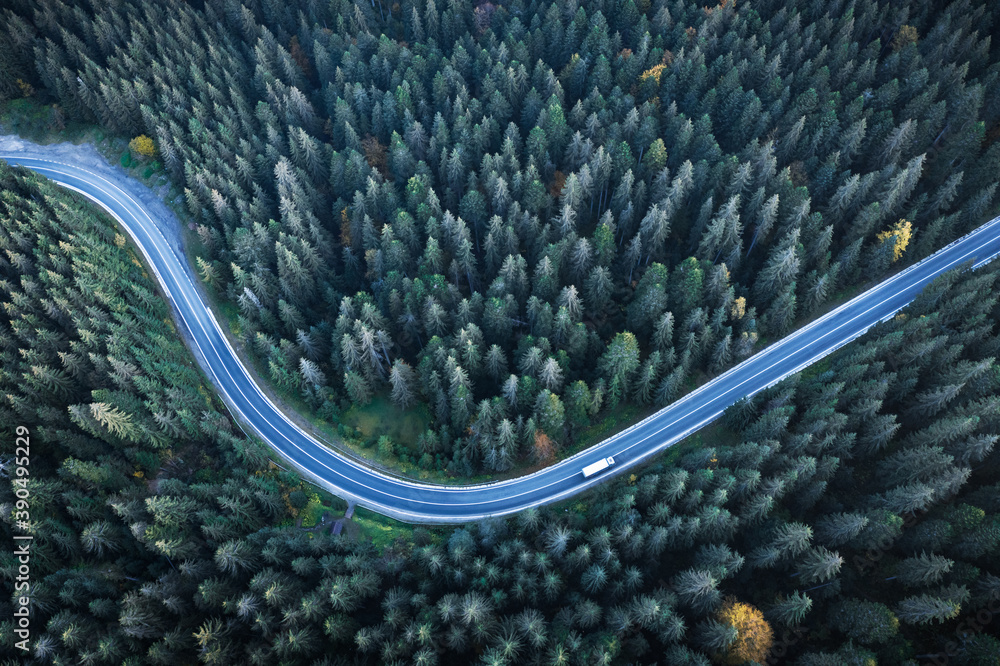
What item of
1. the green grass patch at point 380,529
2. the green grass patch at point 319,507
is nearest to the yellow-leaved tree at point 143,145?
the green grass patch at point 319,507

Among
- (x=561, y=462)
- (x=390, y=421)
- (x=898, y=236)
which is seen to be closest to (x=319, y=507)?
(x=390, y=421)

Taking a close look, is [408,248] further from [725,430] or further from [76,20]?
[76,20]

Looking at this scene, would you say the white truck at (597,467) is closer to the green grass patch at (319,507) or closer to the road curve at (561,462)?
the road curve at (561,462)

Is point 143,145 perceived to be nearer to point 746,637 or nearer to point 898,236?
point 746,637

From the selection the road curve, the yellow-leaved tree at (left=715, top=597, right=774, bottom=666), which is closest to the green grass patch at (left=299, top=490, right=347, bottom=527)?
Answer: the road curve

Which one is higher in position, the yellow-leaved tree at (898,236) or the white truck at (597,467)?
the yellow-leaved tree at (898,236)

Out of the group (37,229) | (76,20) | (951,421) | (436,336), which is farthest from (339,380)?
(76,20)
